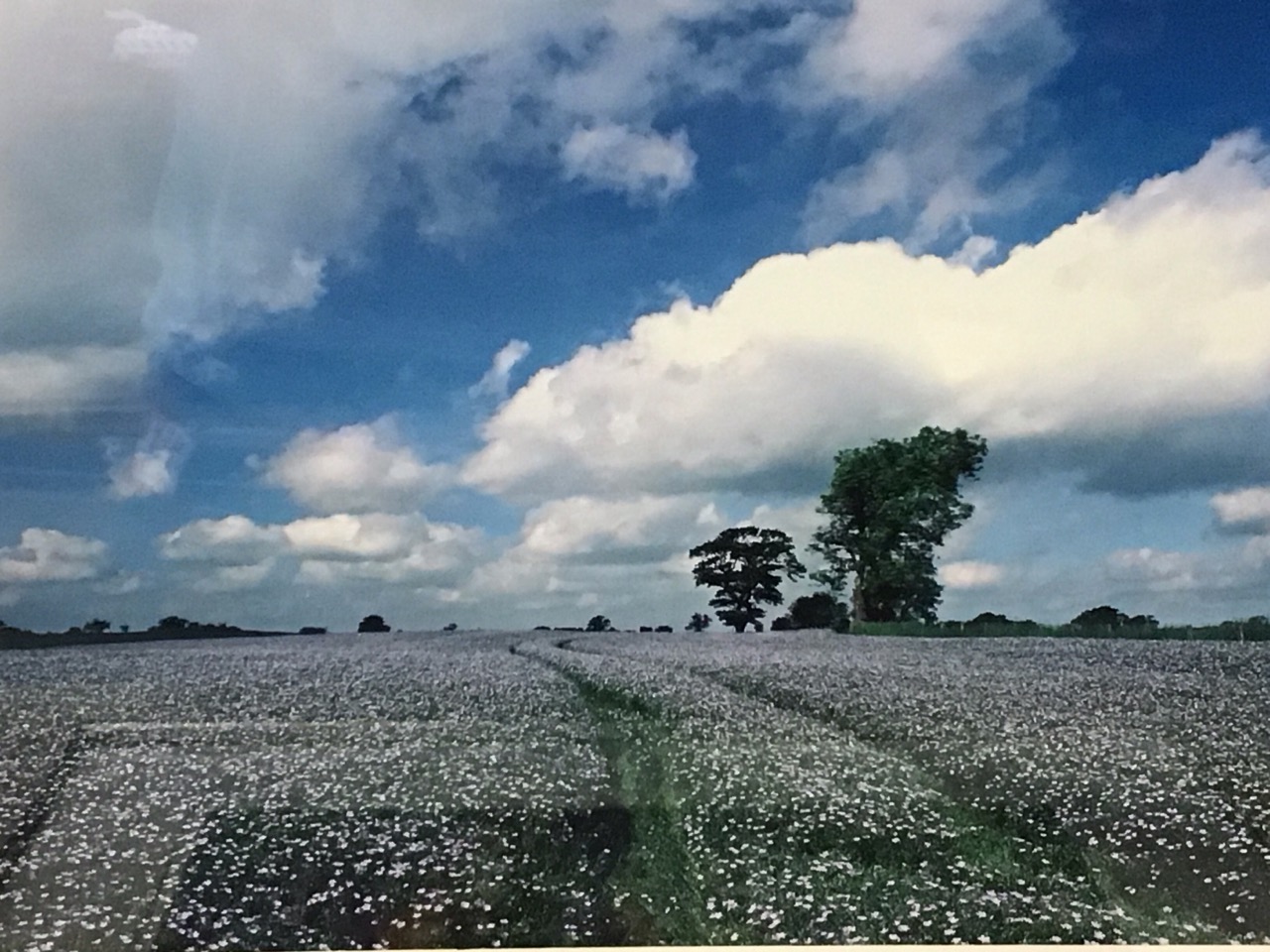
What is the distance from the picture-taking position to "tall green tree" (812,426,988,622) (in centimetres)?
540

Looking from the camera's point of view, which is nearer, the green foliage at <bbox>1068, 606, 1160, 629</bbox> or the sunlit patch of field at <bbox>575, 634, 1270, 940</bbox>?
the sunlit patch of field at <bbox>575, 634, 1270, 940</bbox>

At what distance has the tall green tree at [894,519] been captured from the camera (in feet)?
17.7

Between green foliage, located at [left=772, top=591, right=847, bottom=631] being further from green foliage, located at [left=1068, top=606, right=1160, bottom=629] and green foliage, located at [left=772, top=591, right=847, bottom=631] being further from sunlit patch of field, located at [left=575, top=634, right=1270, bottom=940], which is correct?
green foliage, located at [left=1068, top=606, right=1160, bottom=629]

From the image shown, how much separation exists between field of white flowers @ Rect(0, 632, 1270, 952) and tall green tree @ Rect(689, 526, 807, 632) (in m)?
0.18

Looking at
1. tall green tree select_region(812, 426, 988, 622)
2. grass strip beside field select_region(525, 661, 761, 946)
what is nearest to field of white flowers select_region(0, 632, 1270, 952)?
grass strip beside field select_region(525, 661, 761, 946)

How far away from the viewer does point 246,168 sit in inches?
212

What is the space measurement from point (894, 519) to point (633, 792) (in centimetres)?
163

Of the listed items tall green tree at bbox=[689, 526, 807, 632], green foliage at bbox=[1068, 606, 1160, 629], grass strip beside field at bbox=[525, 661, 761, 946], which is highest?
tall green tree at bbox=[689, 526, 807, 632]

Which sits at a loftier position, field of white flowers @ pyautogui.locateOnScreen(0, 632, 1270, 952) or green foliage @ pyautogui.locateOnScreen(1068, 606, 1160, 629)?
green foliage @ pyautogui.locateOnScreen(1068, 606, 1160, 629)

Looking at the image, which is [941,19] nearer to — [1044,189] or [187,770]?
[1044,189]

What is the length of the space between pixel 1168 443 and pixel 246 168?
4.04m

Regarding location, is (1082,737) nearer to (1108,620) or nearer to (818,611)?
(1108,620)

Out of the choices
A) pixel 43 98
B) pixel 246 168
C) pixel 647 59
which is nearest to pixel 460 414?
pixel 246 168

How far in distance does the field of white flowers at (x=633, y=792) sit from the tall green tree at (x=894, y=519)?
228 mm
